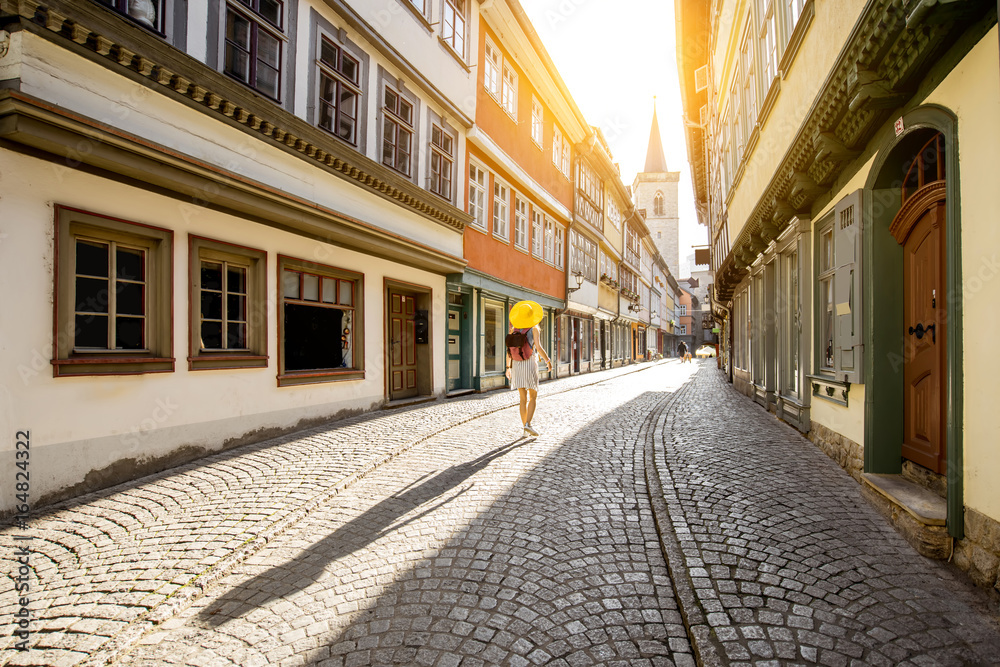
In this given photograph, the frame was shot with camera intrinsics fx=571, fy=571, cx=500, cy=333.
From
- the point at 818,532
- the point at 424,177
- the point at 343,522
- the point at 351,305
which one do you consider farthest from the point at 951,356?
the point at 424,177

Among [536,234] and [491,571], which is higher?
[536,234]

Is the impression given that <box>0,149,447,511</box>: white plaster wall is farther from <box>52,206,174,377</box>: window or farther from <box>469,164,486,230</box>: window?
<box>469,164,486,230</box>: window

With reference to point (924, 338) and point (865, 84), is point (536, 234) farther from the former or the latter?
point (924, 338)

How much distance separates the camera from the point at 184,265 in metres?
6.69

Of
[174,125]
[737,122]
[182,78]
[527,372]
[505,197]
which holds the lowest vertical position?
[527,372]

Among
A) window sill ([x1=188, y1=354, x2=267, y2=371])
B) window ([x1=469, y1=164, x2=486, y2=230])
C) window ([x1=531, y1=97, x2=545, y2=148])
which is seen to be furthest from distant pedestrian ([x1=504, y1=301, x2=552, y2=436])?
window ([x1=531, y1=97, x2=545, y2=148])

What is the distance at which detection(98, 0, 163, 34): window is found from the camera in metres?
5.68

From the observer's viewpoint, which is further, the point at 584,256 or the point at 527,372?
the point at 584,256

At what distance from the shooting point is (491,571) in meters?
3.46

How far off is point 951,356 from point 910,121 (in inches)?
73.6

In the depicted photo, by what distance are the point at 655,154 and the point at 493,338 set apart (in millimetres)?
66001

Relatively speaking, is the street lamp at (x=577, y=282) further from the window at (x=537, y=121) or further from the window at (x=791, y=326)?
the window at (x=791, y=326)

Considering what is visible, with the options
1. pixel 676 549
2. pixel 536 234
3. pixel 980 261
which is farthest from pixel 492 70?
pixel 676 549

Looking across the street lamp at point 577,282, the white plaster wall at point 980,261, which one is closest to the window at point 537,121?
the street lamp at point 577,282
